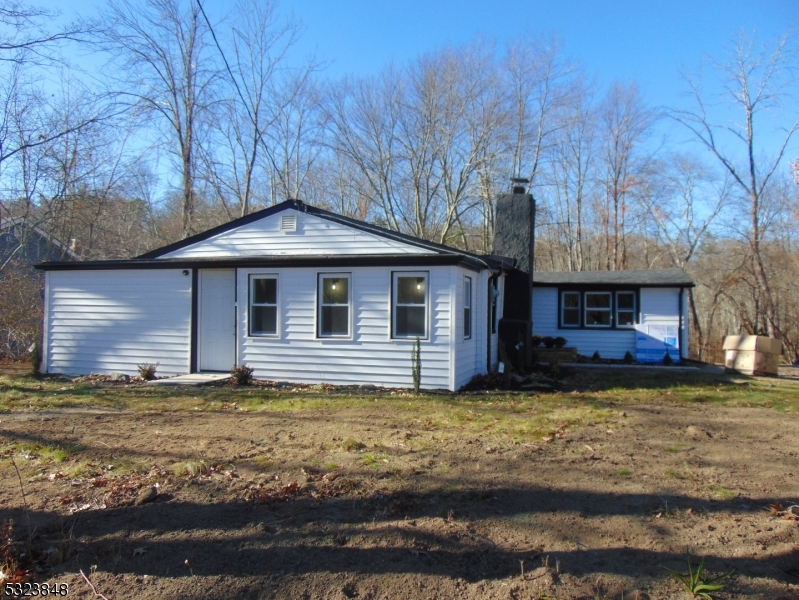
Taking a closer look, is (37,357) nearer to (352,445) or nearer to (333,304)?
(333,304)

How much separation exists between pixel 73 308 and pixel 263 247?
4.89m

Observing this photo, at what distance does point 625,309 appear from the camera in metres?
17.6

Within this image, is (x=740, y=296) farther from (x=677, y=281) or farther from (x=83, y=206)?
(x=83, y=206)

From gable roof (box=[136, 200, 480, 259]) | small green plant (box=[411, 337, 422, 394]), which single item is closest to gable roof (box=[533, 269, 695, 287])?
gable roof (box=[136, 200, 480, 259])

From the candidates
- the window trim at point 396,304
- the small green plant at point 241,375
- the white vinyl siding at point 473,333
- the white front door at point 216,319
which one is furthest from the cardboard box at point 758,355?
the white front door at point 216,319

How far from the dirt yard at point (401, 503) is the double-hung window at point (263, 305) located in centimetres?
383

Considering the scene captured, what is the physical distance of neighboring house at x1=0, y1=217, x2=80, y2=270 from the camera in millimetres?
18781

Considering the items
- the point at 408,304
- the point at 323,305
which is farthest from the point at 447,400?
the point at 323,305

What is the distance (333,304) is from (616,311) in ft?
33.7

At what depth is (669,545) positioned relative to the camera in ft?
12.3

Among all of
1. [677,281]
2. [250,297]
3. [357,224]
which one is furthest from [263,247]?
[677,281]

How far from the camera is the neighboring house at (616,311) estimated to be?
55.8 ft

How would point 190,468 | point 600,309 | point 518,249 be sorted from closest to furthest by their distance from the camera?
point 190,468, point 518,249, point 600,309

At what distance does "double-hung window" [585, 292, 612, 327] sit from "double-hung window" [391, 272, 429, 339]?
900 cm
